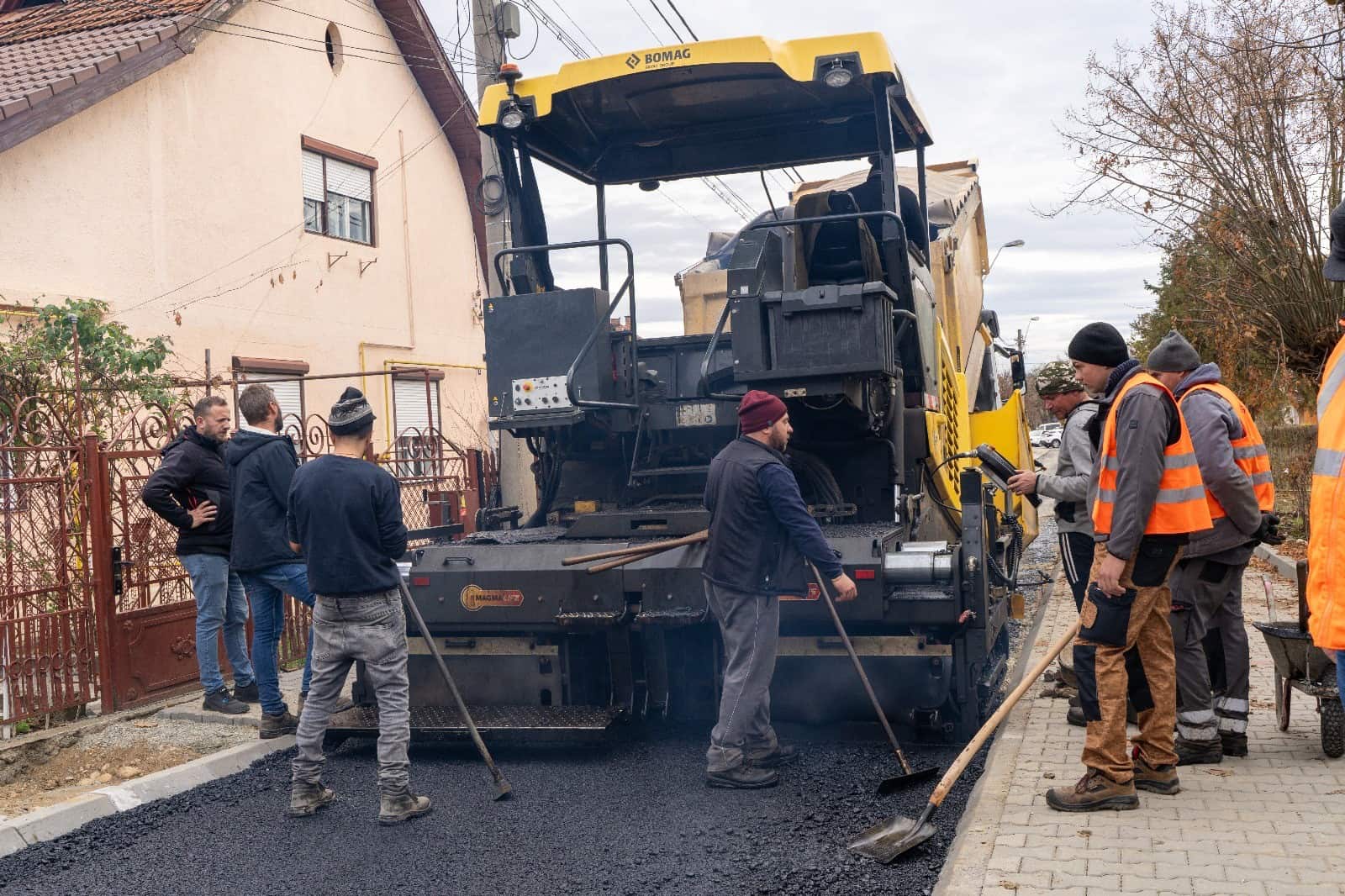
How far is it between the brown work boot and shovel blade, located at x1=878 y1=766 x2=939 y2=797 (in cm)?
80

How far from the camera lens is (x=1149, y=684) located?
4848 millimetres

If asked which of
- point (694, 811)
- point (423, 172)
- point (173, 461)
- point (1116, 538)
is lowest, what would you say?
point (694, 811)

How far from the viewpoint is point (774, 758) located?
5.57m

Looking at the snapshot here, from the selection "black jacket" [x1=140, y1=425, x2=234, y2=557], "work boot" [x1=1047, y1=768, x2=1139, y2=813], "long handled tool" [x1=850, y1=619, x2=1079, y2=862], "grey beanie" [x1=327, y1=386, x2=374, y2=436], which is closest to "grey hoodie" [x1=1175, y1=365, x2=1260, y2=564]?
"work boot" [x1=1047, y1=768, x2=1139, y2=813]

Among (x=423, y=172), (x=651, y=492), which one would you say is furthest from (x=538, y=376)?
(x=423, y=172)

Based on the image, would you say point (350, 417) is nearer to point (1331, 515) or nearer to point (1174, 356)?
point (1174, 356)

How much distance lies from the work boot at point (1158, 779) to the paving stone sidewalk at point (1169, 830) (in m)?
0.04

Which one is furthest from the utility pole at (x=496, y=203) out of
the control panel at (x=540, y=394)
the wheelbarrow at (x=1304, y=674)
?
the wheelbarrow at (x=1304, y=674)

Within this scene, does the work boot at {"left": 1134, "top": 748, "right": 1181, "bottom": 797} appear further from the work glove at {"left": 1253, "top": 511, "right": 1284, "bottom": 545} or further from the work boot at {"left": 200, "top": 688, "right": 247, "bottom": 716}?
the work boot at {"left": 200, "top": 688, "right": 247, "bottom": 716}

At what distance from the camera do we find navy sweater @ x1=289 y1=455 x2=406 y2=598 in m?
5.19

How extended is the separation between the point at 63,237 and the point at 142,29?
107 inches

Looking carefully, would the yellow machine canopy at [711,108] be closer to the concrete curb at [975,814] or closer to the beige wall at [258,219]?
the concrete curb at [975,814]

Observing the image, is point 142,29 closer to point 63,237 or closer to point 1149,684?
point 63,237

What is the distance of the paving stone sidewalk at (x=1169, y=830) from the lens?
3.80 m
